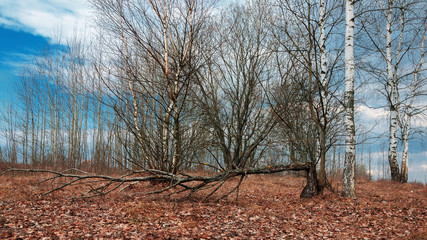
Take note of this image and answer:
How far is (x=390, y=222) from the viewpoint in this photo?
19.2 feet

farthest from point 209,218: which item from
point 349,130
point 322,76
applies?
point 322,76

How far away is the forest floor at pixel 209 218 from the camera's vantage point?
189 inches

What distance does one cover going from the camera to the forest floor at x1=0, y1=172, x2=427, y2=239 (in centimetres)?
481

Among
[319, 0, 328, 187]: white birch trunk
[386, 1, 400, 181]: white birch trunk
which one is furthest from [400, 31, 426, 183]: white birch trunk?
[319, 0, 328, 187]: white birch trunk

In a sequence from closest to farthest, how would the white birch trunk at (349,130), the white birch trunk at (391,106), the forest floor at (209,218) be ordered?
1. the forest floor at (209,218)
2. the white birch trunk at (349,130)
3. the white birch trunk at (391,106)

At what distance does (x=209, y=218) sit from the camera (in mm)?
5848

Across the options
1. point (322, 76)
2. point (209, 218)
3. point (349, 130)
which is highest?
point (322, 76)

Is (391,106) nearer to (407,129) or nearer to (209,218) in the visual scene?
(407,129)

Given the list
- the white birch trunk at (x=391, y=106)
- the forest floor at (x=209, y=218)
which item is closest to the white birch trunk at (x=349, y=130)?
the forest floor at (x=209, y=218)

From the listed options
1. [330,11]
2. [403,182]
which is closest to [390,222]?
[330,11]

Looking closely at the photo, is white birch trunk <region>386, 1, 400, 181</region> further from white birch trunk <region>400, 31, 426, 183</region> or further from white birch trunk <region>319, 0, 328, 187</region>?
white birch trunk <region>319, 0, 328, 187</region>

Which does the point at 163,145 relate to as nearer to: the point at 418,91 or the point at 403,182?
the point at 403,182

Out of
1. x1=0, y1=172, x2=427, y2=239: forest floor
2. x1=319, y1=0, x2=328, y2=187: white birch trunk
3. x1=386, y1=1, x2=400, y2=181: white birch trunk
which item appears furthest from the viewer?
x1=386, y1=1, x2=400, y2=181: white birch trunk

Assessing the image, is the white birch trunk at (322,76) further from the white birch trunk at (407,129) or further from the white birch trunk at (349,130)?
the white birch trunk at (407,129)
